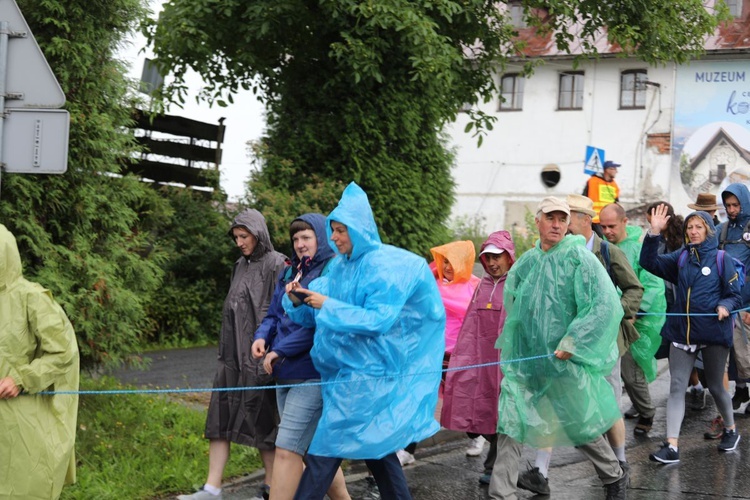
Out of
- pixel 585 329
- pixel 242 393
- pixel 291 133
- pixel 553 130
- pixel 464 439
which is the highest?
pixel 553 130

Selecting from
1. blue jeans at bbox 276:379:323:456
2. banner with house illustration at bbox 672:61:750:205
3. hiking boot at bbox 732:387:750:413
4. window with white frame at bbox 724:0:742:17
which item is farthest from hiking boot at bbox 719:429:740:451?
window with white frame at bbox 724:0:742:17

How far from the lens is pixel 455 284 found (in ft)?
24.6

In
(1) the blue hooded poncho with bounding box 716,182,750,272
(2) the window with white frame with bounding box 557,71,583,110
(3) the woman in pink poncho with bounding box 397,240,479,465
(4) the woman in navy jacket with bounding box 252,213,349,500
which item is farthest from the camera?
(2) the window with white frame with bounding box 557,71,583,110

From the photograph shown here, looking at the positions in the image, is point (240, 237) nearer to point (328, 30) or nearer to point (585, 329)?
point (585, 329)

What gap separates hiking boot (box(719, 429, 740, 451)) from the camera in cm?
761

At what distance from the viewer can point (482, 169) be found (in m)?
38.5

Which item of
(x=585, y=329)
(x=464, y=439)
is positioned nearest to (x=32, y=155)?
(x=585, y=329)

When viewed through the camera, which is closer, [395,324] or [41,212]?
[395,324]

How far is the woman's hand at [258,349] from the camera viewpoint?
5.36 metres

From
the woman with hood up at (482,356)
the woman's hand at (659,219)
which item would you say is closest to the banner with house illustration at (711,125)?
the woman's hand at (659,219)

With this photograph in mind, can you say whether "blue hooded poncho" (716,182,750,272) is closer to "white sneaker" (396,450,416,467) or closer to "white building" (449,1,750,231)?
"white sneaker" (396,450,416,467)

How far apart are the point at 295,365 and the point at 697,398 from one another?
587 cm

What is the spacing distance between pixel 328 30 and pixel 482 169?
91.6 feet

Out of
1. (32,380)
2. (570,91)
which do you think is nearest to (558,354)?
(32,380)
